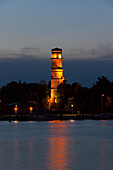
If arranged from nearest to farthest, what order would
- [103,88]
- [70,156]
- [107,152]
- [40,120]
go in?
[70,156]
[107,152]
[40,120]
[103,88]

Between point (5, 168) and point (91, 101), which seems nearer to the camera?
point (5, 168)

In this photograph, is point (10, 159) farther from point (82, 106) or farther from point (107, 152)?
point (82, 106)

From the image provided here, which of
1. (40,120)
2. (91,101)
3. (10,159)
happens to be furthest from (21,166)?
(91,101)

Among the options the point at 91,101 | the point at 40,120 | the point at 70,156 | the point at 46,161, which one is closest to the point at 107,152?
the point at 70,156

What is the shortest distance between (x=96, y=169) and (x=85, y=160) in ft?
16.6

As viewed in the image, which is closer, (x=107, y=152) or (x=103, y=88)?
(x=107, y=152)

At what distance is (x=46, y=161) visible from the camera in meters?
34.8

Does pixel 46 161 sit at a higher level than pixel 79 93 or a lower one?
lower

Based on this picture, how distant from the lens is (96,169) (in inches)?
1203

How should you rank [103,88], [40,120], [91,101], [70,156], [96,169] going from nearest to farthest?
[96,169] < [70,156] < [40,120] < [91,101] < [103,88]

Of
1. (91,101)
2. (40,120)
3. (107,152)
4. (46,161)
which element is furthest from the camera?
(91,101)

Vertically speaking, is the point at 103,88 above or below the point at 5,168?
above

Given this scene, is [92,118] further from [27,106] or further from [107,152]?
[107,152]

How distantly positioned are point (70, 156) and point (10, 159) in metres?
5.01
